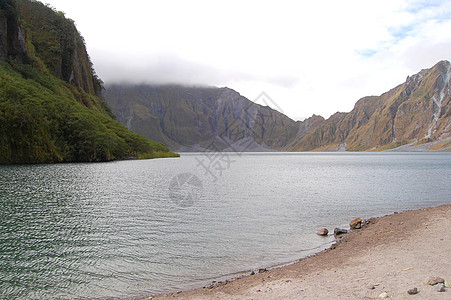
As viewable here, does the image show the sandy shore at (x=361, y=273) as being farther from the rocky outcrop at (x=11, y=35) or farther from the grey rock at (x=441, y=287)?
the rocky outcrop at (x=11, y=35)

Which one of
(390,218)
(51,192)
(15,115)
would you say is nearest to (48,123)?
(15,115)

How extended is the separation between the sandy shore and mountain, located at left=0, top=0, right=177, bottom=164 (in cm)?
8905

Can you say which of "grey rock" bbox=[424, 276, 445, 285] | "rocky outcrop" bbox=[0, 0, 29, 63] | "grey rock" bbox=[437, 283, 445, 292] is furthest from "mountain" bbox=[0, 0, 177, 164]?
"grey rock" bbox=[437, 283, 445, 292]

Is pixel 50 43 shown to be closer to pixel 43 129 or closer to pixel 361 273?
pixel 43 129

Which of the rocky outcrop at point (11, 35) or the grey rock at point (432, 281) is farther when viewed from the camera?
the rocky outcrop at point (11, 35)

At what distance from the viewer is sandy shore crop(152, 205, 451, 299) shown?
10.2 m

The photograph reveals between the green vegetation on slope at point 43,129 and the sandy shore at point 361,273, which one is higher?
the green vegetation on slope at point 43,129

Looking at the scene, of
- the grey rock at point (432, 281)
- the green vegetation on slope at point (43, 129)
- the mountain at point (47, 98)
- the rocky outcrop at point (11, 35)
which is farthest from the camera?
the rocky outcrop at point (11, 35)

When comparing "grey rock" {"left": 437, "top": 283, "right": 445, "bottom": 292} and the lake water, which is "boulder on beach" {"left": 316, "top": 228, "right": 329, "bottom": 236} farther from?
"grey rock" {"left": 437, "top": 283, "right": 445, "bottom": 292}

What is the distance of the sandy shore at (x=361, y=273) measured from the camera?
10156mm

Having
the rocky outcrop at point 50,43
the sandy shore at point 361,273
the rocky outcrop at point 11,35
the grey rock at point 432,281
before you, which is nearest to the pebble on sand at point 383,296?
the sandy shore at point 361,273

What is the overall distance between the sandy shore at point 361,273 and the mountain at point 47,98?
8905 centimetres

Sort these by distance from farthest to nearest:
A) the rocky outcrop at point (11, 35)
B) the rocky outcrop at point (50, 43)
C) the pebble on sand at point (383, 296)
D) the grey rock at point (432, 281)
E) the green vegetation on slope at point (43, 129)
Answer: the rocky outcrop at point (50, 43) → the rocky outcrop at point (11, 35) → the green vegetation on slope at point (43, 129) → the grey rock at point (432, 281) → the pebble on sand at point (383, 296)

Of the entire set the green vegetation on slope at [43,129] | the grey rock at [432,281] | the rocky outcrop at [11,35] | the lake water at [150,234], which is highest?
the rocky outcrop at [11,35]
